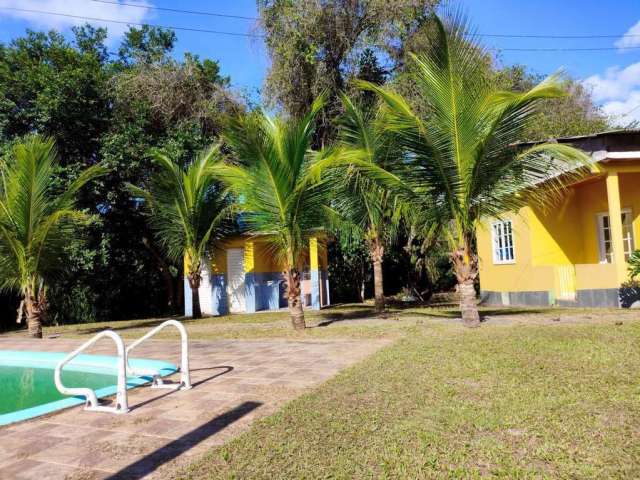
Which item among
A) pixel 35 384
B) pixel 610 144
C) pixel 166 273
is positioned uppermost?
pixel 610 144

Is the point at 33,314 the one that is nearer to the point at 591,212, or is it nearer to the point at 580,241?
the point at 580,241

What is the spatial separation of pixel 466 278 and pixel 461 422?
212 inches

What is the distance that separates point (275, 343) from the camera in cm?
892

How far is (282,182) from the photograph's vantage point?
31.9 ft

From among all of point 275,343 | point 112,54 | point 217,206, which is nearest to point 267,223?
point 275,343

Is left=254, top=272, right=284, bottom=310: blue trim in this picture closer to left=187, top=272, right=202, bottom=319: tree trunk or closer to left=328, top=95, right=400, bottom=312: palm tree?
left=187, top=272, right=202, bottom=319: tree trunk

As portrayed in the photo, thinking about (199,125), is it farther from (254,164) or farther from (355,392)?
(355,392)

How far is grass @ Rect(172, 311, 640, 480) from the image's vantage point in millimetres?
3178

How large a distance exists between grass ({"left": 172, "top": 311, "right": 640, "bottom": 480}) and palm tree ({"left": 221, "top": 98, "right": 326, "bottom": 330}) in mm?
4066

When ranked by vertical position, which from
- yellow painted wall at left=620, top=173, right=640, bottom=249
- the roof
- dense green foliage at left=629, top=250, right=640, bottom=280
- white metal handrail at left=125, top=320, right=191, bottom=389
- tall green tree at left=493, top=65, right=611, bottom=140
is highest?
tall green tree at left=493, top=65, right=611, bottom=140

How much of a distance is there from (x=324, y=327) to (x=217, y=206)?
22.9 feet

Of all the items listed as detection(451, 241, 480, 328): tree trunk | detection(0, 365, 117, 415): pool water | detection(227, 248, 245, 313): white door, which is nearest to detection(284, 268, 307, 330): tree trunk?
detection(451, 241, 480, 328): tree trunk

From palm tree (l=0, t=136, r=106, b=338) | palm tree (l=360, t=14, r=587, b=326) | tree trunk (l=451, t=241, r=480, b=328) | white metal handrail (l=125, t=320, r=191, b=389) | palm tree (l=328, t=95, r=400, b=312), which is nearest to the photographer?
white metal handrail (l=125, t=320, r=191, b=389)

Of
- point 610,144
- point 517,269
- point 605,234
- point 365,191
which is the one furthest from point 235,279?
point 610,144
